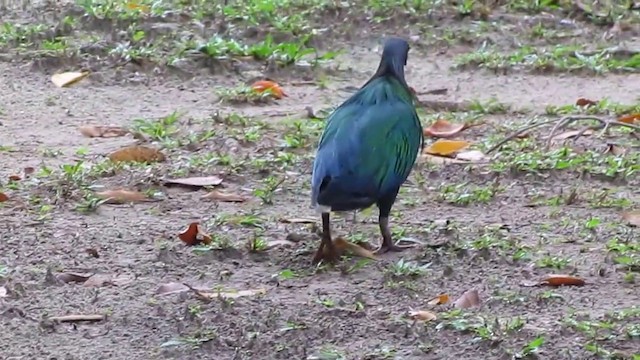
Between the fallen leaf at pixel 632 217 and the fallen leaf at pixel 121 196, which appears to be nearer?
the fallen leaf at pixel 632 217

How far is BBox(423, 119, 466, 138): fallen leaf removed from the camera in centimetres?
702

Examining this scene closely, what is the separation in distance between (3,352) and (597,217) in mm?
2508

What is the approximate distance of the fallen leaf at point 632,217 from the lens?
5561 mm

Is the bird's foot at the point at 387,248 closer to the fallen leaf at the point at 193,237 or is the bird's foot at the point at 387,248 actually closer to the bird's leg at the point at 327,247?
the bird's leg at the point at 327,247

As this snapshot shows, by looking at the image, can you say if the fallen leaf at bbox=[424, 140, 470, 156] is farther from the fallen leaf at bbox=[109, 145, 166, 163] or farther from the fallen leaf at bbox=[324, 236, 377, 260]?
the fallen leaf at bbox=[324, 236, 377, 260]

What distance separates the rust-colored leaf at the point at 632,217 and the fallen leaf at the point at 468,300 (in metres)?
1.16

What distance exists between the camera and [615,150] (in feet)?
22.0

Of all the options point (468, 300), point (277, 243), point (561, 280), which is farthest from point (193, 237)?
point (561, 280)

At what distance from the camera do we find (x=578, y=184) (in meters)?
6.17

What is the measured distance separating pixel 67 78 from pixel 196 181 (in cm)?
223

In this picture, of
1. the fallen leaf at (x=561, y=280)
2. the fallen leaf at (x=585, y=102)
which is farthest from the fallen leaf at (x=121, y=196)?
the fallen leaf at (x=585, y=102)

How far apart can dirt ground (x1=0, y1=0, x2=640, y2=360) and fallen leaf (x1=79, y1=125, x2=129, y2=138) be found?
0.29ft

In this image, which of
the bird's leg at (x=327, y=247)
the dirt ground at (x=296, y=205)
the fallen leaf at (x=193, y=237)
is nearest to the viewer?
the dirt ground at (x=296, y=205)

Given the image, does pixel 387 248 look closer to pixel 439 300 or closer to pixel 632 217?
pixel 439 300
